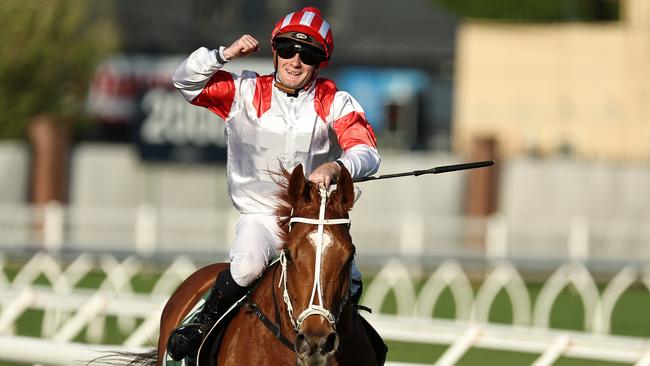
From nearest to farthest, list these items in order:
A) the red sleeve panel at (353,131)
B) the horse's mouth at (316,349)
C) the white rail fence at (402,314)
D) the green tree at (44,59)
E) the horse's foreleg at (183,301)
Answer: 1. the horse's mouth at (316,349)
2. the red sleeve panel at (353,131)
3. the horse's foreleg at (183,301)
4. the white rail fence at (402,314)
5. the green tree at (44,59)

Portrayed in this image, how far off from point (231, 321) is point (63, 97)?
81.7 ft

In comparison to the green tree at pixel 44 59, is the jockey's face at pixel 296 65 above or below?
below

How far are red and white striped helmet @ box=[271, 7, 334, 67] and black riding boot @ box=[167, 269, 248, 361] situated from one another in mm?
950

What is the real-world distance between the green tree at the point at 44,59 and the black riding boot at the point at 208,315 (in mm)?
23238

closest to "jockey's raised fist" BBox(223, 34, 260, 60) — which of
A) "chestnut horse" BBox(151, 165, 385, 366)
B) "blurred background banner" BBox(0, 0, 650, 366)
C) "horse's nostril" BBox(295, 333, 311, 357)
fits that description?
"chestnut horse" BBox(151, 165, 385, 366)

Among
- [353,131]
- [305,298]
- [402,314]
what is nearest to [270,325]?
[305,298]

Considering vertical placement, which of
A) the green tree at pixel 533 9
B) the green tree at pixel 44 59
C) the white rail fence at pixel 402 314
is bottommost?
the white rail fence at pixel 402 314

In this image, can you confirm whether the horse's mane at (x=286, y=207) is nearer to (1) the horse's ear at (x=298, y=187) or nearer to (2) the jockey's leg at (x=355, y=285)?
(1) the horse's ear at (x=298, y=187)

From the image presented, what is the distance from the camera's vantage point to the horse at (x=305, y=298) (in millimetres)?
4891

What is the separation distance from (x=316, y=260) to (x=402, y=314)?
11492mm

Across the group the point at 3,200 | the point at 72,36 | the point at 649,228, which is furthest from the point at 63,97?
the point at 649,228

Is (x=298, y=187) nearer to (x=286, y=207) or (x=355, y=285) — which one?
(x=286, y=207)

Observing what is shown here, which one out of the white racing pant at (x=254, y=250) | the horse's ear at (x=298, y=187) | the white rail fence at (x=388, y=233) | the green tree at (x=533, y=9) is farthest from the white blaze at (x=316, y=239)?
the green tree at (x=533, y=9)

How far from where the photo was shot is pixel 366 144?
5.70m
